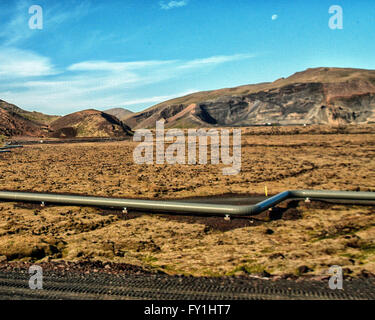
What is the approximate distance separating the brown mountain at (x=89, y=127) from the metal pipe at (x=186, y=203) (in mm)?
59670

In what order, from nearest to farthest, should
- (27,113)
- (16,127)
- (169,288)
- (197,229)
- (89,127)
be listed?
(169,288), (197,229), (16,127), (89,127), (27,113)

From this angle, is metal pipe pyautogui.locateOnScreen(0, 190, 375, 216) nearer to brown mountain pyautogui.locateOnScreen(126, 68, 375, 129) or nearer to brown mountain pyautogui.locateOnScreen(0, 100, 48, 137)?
brown mountain pyautogui.locateOnScreen(0, 100, 48, 137)

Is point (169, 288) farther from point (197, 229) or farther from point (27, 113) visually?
point (27, 113)

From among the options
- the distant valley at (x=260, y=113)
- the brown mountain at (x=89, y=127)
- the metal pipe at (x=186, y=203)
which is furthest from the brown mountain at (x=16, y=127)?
the metal pipe at (x=186, y=203)

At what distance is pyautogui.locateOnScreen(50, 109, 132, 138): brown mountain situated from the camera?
75.4 metres

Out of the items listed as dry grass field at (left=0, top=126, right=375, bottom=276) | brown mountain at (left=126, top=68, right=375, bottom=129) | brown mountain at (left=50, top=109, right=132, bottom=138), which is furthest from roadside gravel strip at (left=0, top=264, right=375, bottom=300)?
brown mountain at (left=126, top=68, right=375, bottom=129)

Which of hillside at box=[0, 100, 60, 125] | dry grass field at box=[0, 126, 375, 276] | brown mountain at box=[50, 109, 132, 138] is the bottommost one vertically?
dry grass field at box=[0, 126, 375, 276]

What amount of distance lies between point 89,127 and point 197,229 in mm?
71881

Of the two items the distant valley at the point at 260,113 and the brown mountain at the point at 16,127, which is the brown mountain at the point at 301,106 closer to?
the distant valley at the point at 260,113

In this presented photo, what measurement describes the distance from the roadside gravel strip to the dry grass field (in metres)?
0.84

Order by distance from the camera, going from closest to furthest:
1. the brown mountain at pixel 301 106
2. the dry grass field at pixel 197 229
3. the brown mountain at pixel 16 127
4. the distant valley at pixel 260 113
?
the dry grass field at pixel 197 229 → the brown mountain at pixel 16 127 → the distant valley at pixel 260 113 → the brown mountain at pixel 301 106

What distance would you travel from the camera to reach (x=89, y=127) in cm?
7906

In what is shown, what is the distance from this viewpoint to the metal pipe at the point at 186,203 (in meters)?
12.7

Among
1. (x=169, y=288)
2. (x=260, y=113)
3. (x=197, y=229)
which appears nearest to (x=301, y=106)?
(x=260, y=113)
